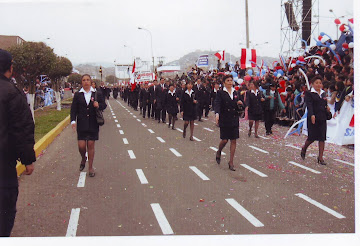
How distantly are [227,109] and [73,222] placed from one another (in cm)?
396

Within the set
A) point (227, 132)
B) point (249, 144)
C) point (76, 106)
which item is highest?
point (76, 106)

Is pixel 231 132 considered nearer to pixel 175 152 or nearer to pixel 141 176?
pixel 141 176

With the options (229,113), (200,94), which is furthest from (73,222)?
(200,94)

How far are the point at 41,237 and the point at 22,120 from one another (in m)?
1.44

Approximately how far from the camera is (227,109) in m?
7.46

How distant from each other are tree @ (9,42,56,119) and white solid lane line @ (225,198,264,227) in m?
15.0

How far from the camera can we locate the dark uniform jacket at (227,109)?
7.40 m

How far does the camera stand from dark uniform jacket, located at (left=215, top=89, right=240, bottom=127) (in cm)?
740

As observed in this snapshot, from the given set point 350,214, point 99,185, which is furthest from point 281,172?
point 99,185

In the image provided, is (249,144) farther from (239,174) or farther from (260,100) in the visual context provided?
(239,174)

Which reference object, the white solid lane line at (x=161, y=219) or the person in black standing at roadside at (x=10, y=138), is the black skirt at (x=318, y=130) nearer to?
the white solid lane line at (x=161, y=219)

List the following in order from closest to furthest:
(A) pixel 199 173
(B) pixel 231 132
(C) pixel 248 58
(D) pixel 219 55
Result: (A) pixel 199 173
(B) pixel 231 132
(C) pixel 248 58
(D) pixel 219 55

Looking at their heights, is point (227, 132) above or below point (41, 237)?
above

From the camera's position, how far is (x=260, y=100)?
12.3 m
